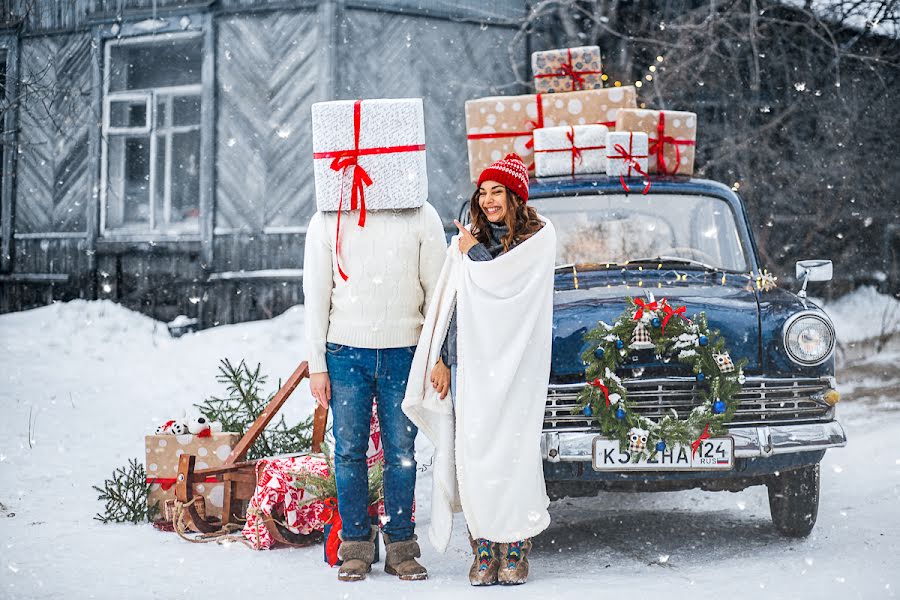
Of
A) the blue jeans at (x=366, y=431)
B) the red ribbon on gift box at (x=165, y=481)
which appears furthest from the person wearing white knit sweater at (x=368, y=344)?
the red ribbon on gift box at (x=165, y=481)

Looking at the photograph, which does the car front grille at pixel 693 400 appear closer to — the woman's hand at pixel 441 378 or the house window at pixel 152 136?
the woman's hand at pixel 441 378

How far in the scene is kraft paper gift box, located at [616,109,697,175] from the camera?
20.0 feet

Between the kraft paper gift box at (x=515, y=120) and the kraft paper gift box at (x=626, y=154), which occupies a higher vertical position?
the kraft paper gift box at (x=515, y=120)

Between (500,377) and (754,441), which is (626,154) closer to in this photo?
(754,441)

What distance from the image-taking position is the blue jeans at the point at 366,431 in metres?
4.39

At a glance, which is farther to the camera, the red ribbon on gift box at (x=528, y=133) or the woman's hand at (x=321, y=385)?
the red ribbon on gift box at (x=528, y=133)

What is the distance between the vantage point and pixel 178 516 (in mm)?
5176

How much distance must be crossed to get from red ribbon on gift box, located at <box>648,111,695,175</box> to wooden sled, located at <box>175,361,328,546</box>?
8.20 feet

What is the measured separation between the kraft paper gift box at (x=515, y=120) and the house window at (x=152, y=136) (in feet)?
Answer: 24.4

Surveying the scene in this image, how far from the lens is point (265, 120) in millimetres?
12336

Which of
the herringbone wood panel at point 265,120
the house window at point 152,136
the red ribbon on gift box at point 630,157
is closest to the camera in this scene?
the red ribbon on gift box at point 630,157

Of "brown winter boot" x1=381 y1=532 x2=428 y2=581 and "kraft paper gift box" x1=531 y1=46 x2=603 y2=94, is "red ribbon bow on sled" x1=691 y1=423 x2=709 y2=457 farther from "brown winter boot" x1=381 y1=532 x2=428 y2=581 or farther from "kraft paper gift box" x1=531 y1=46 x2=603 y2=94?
"kraft paper gift box" x1=531 y1=46 x2=603 y2=94

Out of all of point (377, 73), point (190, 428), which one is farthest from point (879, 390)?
point (190, 428)

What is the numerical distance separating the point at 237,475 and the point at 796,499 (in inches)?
113
